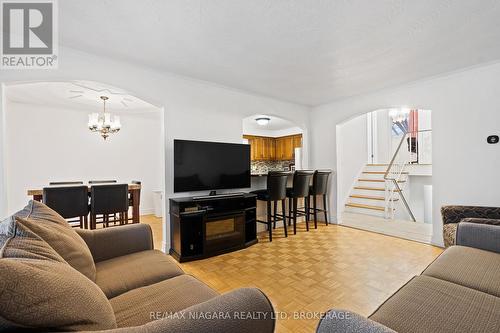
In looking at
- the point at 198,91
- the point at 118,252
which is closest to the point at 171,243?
the point at 118,252

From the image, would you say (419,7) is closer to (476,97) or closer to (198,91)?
(476,97)

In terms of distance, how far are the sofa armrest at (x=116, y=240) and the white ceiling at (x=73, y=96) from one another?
231 centimetres

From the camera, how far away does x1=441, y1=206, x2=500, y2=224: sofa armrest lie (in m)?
2.70

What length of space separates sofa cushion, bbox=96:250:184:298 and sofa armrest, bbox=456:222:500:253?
7.51 feet

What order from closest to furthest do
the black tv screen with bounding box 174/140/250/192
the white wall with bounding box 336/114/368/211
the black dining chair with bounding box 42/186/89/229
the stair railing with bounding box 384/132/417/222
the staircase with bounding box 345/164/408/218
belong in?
the black dining chair with bounding box 42/186/89/229 → the black tv screen with bounding box 174/140/250/192 → the stair railing with bounding box 384/132/417/222 → the staircase with bounding box 345/164/408/218 → the white wall with bounding box 336/114/368/211

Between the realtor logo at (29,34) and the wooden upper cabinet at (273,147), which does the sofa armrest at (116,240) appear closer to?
the realtor logo at (29,34)

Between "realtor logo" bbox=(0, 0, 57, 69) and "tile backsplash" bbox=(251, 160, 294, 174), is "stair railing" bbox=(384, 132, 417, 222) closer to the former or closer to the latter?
"tile backsplash" bbox=(251, 160, 294, 174)

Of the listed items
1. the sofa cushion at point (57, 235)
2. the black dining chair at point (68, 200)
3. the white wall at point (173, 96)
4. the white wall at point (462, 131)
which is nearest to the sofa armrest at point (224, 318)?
the sofa cushion at point (57, 235)

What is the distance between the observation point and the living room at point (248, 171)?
0.97 metres

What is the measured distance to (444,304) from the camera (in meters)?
1.13

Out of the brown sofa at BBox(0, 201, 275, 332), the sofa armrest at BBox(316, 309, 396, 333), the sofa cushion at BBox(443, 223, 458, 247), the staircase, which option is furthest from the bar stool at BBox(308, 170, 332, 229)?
the sofa armrest at BBox(316, 309, 396, 333)

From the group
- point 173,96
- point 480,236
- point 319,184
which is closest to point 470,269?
point 480,236

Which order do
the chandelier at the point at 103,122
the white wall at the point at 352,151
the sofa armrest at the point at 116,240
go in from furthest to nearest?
1. the white wall at the point at 352,151
2. the chandelier at the point at 103,122
3. the sofa armrest at the point at 116,240

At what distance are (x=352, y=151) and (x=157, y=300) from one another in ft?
19.3
